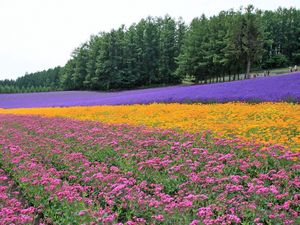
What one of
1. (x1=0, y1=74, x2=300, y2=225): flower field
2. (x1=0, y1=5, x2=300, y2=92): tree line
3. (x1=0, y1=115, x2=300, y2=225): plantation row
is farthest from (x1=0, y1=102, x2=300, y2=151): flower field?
(x1=0, y1=5, x2=300, y2=92): tree line

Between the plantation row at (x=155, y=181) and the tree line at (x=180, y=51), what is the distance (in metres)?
41.3

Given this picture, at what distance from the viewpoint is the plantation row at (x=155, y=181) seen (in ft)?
16.1

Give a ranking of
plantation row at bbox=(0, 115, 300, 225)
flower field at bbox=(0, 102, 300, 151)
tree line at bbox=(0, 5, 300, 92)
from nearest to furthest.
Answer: plantation row at bbox=(0, 115, 300, 225), flower field at bbox=(0, 102, 300, 151), tree line at bbox=(0, 5, 300, 92)

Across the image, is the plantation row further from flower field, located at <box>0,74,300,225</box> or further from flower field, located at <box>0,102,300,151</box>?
flower field, located at <box>0,102,300,151</box>

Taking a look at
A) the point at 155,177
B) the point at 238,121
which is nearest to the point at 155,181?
the point at 155,177

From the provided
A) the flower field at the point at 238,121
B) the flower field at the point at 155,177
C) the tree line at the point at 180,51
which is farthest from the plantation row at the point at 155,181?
the tree line at the point at 180,51

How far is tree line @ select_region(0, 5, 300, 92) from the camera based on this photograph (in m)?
49.7

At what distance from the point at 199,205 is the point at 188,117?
9212 mm

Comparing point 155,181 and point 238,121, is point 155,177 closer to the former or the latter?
point 155,181

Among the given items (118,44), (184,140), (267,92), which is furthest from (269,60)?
(184,140)

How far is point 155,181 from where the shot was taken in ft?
22.9

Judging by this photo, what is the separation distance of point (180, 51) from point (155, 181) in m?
59.4

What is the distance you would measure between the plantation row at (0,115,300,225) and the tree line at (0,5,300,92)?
41.3 metres

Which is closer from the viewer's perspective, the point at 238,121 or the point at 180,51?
the point at 238,121
